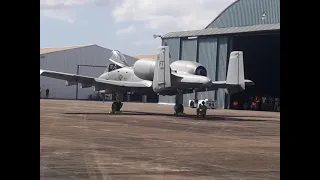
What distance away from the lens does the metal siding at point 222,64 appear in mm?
64750

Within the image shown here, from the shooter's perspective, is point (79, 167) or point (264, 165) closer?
point (79, 167)

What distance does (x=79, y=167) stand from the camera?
36.2 ft

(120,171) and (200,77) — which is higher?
(200,77)

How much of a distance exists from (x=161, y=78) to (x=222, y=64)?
31172 millimetres

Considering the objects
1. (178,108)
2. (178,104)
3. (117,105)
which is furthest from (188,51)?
(178,104)

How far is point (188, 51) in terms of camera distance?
69.2m

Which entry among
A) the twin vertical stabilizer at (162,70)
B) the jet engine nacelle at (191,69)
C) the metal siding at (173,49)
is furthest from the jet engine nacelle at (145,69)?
the metal siding at (173,49)

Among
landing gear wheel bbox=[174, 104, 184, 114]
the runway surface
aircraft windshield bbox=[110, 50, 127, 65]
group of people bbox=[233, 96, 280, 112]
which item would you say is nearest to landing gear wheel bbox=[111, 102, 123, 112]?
landing gear wheel bbox=[174, 104, 184, 114]

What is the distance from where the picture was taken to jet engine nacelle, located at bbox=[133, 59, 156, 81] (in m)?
37.8

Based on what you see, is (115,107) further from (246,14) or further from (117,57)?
(246,14)

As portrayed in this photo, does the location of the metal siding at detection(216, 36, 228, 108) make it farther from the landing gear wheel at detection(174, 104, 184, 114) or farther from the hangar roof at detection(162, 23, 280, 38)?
the landing gear wheel at detection(174, 104, 184, 114)
